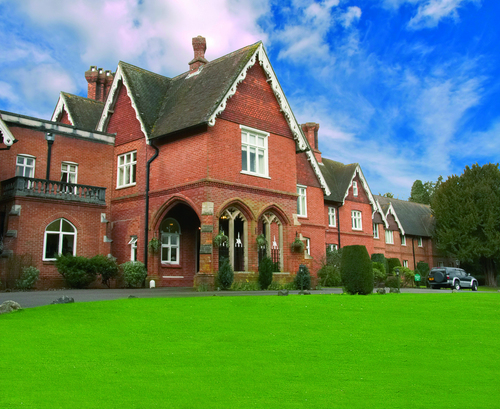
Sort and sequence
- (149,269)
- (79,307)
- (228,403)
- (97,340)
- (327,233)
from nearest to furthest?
(228,403)
(97,340)
(79,307)
(149,269)
(327,233)

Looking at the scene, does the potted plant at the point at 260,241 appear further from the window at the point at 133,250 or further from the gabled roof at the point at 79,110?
the gabled roof at the point at 79,110

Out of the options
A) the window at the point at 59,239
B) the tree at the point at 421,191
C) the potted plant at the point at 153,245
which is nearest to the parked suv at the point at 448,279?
the potted plant at the point at 153,245

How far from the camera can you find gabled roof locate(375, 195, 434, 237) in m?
52.0

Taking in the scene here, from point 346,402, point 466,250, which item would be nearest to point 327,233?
point 466,250

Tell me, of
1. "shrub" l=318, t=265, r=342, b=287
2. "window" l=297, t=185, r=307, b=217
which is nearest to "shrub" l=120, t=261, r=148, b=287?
"shrub" l=318, t=265, r=342, b=287

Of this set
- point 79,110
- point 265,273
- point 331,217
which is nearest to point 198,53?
point 79,110

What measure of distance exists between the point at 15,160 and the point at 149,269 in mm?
8428

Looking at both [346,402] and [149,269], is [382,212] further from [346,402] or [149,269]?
[346,402]

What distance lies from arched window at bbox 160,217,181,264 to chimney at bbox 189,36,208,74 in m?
9.06

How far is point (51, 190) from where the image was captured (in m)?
23.2

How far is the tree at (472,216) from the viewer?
46750 millimetres

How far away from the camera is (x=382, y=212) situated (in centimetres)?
4641

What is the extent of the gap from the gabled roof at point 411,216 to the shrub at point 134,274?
108ft

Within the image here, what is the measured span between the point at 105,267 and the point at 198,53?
1360 cm
